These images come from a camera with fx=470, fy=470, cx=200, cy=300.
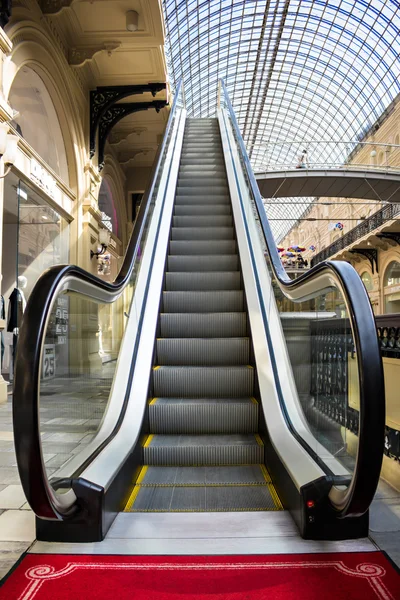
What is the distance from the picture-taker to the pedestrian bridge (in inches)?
697

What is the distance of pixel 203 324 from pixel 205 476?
1.49m

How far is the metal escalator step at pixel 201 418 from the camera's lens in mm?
3047

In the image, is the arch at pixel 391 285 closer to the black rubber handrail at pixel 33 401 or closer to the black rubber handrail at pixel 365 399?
the black rubber handrail at pixel 365 399

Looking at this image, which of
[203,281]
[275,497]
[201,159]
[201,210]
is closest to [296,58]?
[201,159]

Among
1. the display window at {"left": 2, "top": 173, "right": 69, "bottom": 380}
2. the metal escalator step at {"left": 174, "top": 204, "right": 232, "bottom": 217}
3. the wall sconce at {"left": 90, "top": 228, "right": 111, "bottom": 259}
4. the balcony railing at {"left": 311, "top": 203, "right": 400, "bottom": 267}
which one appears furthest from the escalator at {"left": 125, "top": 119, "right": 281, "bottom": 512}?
the balcony railing at {"left": 311, "top": 203, "right": 400, "bottom": 267}

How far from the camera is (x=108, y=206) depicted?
1333cm

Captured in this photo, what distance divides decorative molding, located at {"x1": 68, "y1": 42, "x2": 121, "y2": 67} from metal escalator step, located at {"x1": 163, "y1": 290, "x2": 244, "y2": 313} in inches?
245

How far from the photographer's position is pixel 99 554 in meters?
1.87

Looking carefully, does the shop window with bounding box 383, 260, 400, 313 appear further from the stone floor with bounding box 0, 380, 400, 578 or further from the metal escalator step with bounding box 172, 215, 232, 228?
the stone floor with bounding box 0, 380, 400, 578

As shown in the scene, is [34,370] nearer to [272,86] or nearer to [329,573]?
[329,573]

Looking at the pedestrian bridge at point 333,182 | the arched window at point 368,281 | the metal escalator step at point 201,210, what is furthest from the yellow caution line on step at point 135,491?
the arched window at point 368,281

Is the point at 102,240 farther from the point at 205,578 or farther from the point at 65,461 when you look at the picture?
the point at 205,578

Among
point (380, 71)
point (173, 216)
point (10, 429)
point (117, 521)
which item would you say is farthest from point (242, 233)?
point (380, 71)

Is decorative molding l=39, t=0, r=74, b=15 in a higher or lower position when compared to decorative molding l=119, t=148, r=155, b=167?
lower
